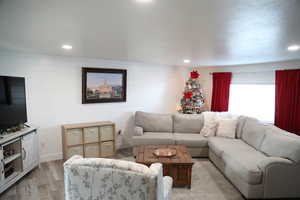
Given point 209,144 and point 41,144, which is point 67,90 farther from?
point 209,144

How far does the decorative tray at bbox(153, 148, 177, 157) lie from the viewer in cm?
298

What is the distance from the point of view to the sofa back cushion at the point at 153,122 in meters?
4.47

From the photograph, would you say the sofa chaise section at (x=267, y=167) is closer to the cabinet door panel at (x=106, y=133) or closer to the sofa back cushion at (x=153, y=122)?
the sofa back cushion at (x=153, y=122)

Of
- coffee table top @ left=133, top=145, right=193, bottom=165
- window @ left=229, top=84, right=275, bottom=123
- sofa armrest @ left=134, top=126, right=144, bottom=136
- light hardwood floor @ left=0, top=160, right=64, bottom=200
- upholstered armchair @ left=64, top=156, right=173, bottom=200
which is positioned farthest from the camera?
window @ left=229, top=84, right=275, bottom=123

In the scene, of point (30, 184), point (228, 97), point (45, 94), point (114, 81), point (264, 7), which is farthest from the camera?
point (228, 97)

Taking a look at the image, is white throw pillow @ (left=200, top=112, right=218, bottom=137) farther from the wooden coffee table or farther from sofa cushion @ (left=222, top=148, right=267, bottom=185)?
the wooden coffee table

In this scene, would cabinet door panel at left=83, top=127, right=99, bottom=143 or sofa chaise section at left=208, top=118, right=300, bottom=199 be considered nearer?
sofa chaise section at left=208, top=118, right=300, bottom=199

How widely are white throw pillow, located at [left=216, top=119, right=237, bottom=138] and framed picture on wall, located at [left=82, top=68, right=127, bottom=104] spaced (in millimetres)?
2469

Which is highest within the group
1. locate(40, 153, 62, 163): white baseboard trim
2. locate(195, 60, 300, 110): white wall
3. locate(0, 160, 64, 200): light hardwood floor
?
locate(195, 60, 300, 110): white wall

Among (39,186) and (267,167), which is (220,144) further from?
(39,186)

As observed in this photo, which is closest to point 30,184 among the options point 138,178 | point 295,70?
point 138,178

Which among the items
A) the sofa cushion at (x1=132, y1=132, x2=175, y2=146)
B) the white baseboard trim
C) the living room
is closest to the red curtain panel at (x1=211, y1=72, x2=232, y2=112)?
the living room

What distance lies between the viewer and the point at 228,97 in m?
5.16

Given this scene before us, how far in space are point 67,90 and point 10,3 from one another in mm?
2856
